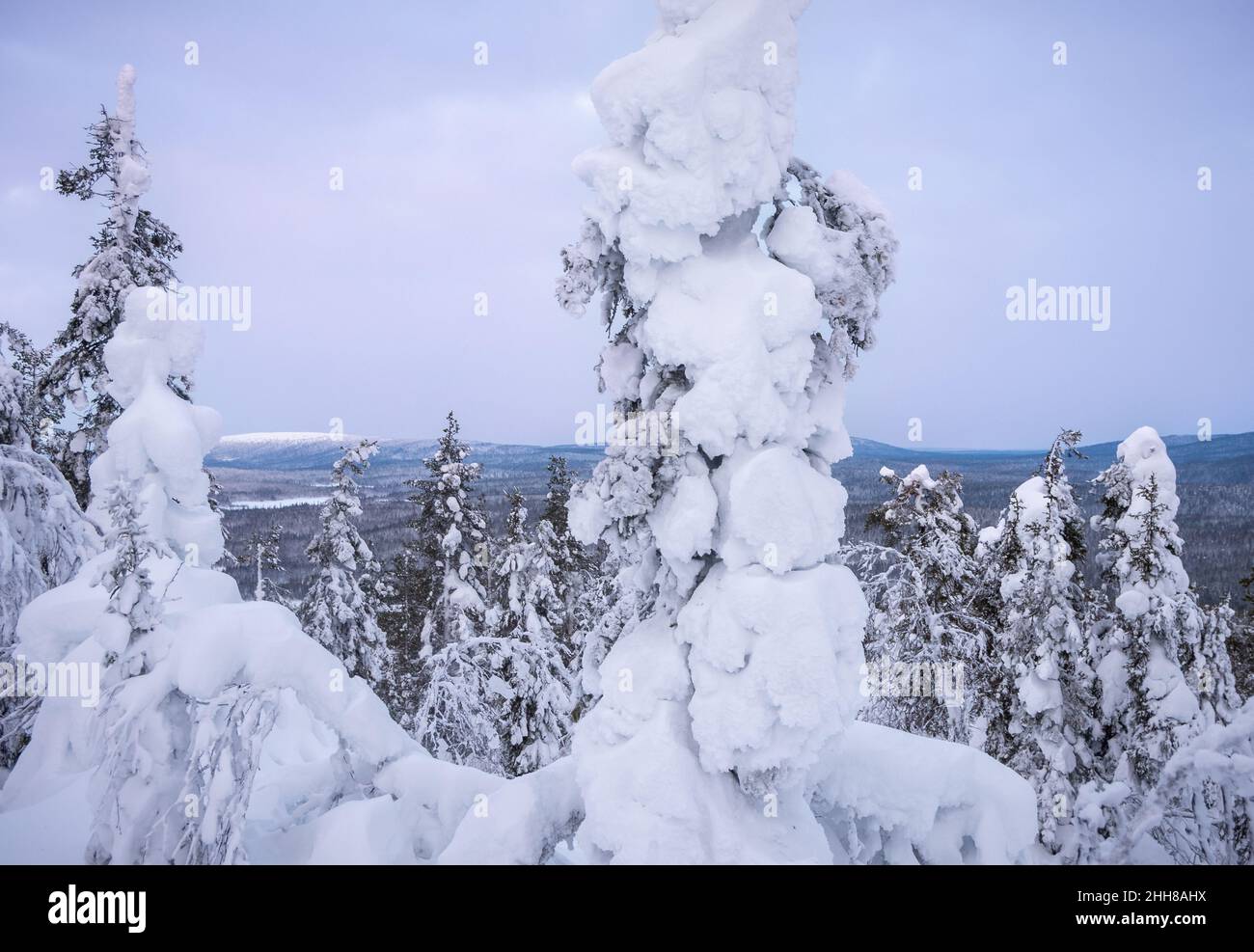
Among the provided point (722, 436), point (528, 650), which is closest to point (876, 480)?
point (528, 650)

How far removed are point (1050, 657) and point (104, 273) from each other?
60.9 feet

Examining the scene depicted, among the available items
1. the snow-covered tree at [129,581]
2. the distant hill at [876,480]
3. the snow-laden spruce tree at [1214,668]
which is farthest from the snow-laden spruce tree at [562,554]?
the snow-laden spruce tree at [1214,668]

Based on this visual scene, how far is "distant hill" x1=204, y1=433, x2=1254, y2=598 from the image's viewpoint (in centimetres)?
1869

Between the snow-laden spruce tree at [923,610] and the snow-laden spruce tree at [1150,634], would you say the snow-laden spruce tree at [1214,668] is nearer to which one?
the snow-laden spruce tree at [1150,634]

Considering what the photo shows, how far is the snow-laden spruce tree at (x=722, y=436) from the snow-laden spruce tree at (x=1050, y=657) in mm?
9371

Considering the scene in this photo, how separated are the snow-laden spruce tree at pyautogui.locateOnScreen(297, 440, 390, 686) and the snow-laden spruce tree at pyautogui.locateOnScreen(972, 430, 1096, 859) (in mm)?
15711

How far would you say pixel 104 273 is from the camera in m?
13.5

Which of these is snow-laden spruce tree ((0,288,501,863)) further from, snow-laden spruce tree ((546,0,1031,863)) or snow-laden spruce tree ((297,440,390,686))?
snow-laden spruce tree ((297,440,390,686))

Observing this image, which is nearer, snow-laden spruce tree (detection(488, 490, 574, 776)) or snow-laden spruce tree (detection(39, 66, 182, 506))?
snow-laden spruce tree (detection(39, 66, 182, 506))

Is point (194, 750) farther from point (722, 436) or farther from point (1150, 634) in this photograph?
point (1150, 634)

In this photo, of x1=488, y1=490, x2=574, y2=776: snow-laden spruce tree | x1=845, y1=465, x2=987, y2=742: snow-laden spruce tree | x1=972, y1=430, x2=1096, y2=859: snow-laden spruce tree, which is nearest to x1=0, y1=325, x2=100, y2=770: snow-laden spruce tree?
x1=488, y1=490, x2=574, y2=776: snow-laden spruce tree

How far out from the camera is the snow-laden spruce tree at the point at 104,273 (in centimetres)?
1341
